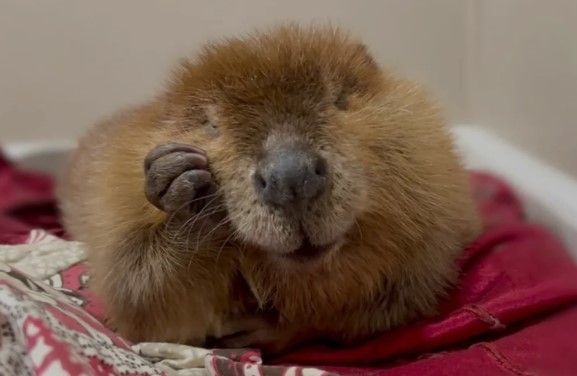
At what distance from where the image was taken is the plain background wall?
180cm

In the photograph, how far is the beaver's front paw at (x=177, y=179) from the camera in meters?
0.92

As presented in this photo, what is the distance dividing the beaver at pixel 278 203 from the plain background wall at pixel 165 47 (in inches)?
25.8

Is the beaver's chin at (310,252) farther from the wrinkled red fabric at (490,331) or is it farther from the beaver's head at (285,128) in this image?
the wrinkled red fabric at (490,331)

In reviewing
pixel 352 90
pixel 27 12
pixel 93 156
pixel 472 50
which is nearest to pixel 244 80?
pixel 352 90

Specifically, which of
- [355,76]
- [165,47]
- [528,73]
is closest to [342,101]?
[355,76]

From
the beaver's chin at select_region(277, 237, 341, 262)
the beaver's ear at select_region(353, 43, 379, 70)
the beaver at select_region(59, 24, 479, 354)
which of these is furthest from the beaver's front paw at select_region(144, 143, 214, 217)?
the beaver's ear at select_region(353, 43, 379, 70)

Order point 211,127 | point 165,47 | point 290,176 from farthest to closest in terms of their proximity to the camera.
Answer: point 165,47 → point 211,127 → point 290,176

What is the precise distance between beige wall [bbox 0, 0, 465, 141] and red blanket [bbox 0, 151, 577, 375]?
2.33 feet

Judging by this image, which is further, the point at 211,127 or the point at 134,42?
the point at 134,42

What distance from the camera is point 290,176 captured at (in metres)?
0.86

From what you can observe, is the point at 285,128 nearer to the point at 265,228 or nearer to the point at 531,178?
the point at 265,228

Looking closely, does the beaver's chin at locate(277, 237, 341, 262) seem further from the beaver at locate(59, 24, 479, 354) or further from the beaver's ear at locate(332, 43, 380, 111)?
the beaver's ear at locate(332, 43, 380, 111)

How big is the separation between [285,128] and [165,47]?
3.45 ft

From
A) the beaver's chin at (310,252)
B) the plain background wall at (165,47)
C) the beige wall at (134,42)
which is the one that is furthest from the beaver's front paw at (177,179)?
the beige wall at (134,42)
